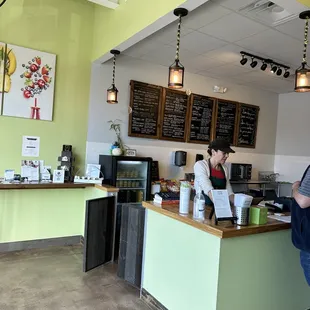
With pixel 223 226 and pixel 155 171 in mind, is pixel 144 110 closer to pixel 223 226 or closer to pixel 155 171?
pixel 155 171

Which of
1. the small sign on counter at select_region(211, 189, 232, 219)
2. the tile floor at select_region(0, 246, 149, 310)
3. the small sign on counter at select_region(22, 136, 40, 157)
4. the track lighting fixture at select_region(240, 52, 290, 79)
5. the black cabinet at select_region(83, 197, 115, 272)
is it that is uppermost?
the track lighting fixture at select_region(240, 52, 290, 79)

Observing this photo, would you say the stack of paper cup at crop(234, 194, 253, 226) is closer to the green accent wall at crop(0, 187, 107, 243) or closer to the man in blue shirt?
the man in blue shirt

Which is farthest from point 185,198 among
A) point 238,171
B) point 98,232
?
point 238,171

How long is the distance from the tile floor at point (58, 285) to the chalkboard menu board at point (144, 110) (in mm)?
2055

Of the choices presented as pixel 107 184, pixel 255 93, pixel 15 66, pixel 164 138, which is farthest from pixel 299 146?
pixel 15 66

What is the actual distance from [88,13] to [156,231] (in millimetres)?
3287

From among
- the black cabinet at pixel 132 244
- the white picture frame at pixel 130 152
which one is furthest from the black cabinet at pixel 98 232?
the white picture frame at pixel 130 152

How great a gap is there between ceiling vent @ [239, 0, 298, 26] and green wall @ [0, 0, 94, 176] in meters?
2.34

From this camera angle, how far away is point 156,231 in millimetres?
2693

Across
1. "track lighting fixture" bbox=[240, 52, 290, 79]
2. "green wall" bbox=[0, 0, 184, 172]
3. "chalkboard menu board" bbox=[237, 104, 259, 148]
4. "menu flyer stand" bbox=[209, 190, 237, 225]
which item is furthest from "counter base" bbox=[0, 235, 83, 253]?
"chalkboard menu board" bbox=[237, 104, 259, 148]

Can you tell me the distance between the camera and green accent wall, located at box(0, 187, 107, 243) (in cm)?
378

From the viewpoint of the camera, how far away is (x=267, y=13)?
2924 millimetres

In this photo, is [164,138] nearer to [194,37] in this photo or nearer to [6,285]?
[194,37]

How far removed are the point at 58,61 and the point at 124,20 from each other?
1.23 meters
